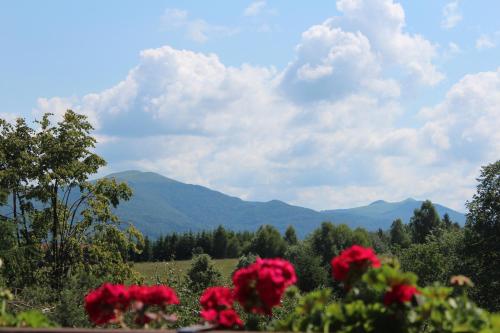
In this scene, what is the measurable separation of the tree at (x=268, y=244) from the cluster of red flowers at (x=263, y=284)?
10849 cm

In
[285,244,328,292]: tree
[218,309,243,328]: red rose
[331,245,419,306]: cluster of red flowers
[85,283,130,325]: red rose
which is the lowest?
[285,244,328,292]: tree

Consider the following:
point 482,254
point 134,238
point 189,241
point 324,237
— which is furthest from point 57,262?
point 189,241

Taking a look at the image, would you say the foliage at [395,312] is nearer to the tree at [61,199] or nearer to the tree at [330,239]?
the tree at [61,199]

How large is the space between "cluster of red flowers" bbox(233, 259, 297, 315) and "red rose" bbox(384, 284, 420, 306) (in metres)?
0.68

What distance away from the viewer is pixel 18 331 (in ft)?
11.3

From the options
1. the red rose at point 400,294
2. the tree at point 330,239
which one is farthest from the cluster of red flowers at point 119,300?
the tree at point 330,239

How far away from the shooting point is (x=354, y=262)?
14.0 ft

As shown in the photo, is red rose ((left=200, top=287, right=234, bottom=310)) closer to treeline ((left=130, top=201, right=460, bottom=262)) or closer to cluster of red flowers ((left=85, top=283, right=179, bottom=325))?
cluster of red flowers ((left=85, top=283, right=179, bottom=325))

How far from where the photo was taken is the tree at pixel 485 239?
29.5 metres

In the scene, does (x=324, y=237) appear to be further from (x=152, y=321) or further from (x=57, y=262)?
(x=152, y=321)

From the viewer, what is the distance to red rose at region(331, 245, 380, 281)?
4.23 m

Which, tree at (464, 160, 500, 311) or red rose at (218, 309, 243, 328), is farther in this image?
tree at (464, 160, 500, 311)

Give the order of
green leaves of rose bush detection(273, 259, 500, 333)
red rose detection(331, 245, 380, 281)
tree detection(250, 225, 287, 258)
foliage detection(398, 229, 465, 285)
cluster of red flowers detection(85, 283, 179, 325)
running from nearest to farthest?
green leaves of rose bush detection(273, 259, 500, 333)
red rose detection(331, 245, 380, 281)
cluster of red flowers detection(85, 283, 179, 325)
foliage detection(398, 229, 465, 285)
tree detection(250, 225, 287, 258)

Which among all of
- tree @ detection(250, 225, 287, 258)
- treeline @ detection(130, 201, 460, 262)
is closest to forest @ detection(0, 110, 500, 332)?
treeline @ detection(130, 201, 460, 262)
